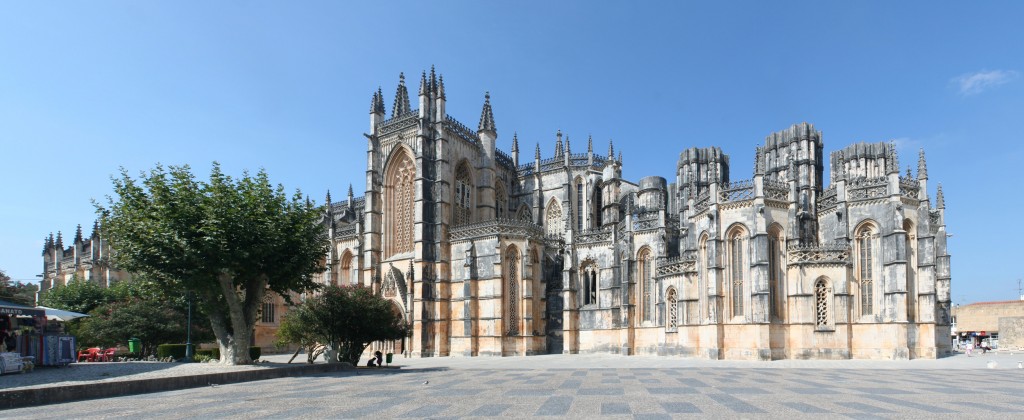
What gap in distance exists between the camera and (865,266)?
3534cm

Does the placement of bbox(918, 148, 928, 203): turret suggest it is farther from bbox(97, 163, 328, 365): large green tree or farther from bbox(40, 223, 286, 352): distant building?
bbox(40, 223, 286, 352): distant building

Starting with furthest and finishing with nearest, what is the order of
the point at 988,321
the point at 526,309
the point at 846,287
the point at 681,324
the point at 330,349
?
1. the point at 988,321
2. the point at 526,309
3. the point at 681,324
4. the point at 846,287
5. the point at 330,349

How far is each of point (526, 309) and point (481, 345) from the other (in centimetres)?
403

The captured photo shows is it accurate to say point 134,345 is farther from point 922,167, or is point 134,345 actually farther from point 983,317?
point 983,317

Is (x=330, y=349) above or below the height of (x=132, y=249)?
below

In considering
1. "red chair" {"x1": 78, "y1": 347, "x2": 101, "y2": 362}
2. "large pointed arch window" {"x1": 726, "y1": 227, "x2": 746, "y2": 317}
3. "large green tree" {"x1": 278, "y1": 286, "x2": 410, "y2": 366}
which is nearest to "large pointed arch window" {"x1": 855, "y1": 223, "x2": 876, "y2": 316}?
"large pointed arch window" {"x1": 726, "y1": 227, "x2": 746, "y2": 317}

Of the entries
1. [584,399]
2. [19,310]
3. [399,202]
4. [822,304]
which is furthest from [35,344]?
[822,304]

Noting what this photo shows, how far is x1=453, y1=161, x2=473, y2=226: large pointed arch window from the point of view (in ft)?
165

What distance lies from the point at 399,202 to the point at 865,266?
31974 mm

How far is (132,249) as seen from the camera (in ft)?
81.5

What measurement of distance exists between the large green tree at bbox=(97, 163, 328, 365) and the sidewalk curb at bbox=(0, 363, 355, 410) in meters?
2.91

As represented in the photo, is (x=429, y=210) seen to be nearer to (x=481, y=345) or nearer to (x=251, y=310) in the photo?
(x=481, y=345)

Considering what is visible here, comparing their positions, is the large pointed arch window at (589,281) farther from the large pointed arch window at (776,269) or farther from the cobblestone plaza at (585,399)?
the cobblestone plaza at (585,399)

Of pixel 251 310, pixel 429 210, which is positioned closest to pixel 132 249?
pixel 251 310
